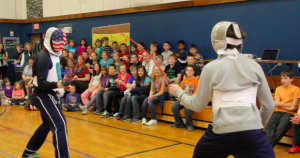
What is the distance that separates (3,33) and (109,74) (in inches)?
310

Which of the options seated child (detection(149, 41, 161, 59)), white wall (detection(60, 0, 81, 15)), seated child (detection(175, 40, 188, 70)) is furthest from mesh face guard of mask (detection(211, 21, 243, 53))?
white wall (detection(60, 0, 81, 15))

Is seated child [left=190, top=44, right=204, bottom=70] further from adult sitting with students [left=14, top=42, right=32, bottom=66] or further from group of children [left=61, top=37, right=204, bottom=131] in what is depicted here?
adult sitting with students [left=14, top=42, right=32, bottom=66]

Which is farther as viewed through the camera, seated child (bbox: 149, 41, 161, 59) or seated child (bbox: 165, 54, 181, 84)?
seated child (bbox: 149, 41, 161, 59)

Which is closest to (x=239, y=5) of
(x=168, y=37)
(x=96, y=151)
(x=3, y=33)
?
(x=168, y=37)

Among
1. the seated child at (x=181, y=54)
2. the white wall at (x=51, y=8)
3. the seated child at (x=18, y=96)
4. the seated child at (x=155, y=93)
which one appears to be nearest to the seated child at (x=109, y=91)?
the seated child at (x=155, y=93)

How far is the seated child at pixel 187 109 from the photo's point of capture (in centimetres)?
562

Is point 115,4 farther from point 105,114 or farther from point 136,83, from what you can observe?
point 105,114

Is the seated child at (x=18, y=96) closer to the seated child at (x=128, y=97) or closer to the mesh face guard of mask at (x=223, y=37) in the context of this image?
the seated child at (x=128, y=97)

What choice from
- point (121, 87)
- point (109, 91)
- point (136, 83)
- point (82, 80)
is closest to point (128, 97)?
point (136, 83)

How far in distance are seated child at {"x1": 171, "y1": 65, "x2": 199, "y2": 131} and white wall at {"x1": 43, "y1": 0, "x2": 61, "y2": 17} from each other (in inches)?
295

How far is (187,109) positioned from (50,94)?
2845 millimetres

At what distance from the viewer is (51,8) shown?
12.0m

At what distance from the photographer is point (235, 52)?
217cm

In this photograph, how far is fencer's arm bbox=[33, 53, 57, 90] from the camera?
330cm
